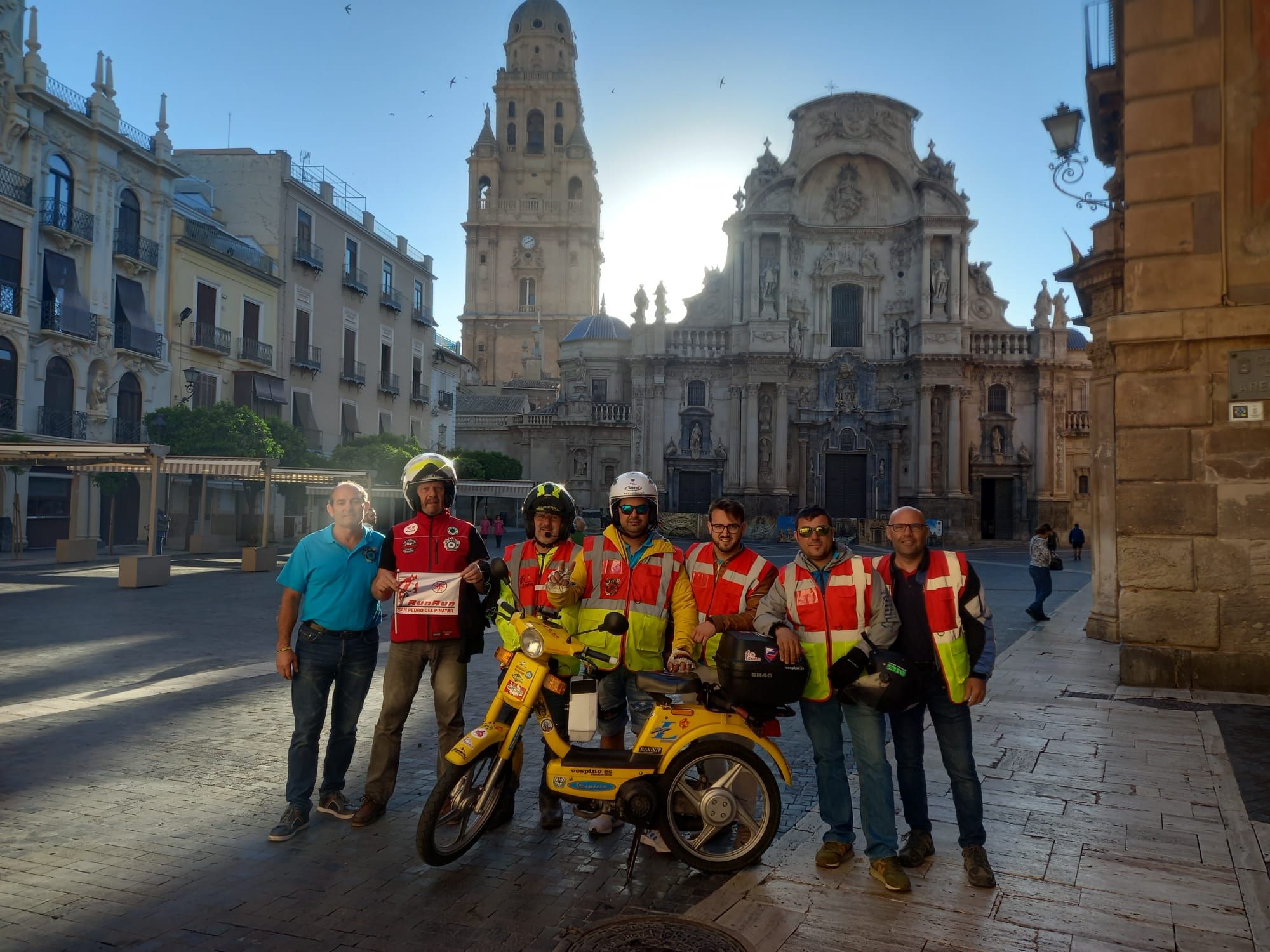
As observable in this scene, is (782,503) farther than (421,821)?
Yes

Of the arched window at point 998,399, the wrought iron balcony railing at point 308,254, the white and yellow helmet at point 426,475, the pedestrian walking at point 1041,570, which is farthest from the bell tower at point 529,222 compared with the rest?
the white and yellow helmet at point 426,475

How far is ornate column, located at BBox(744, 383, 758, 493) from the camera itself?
136 feet

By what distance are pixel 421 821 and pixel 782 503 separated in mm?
37985

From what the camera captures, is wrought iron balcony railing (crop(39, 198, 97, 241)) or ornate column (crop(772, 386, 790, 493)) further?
ornate column (crop(772, 386, 790, 493))

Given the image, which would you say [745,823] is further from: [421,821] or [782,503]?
[782,503]

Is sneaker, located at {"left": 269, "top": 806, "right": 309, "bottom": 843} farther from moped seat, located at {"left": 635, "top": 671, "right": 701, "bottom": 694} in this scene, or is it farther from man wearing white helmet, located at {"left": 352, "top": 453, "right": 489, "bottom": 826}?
moped seat, located at {"left": 635, "top": 671, "right": 701, "bottom": 694}

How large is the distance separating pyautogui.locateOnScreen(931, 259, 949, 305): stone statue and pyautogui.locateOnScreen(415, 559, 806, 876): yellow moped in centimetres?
4022

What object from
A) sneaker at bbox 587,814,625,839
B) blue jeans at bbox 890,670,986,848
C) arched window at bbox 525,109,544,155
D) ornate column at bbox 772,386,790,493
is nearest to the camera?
blue jeans at bbox 890,670,986,848

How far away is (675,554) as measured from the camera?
186 inches

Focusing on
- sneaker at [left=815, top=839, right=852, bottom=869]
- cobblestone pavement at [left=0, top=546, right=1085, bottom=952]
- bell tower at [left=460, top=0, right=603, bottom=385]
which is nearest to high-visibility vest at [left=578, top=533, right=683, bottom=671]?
cobblestone pavement at [left=0, top=546, right=1085, bottom=952]

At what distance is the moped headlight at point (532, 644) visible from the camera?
4238 mm

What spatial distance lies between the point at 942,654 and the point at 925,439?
3855 cm

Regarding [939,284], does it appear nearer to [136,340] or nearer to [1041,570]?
[1041,570]

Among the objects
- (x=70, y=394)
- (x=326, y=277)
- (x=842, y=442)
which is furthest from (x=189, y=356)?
(x=842, y=442)
